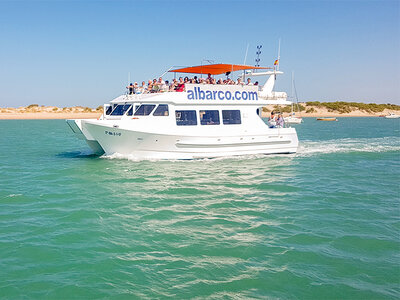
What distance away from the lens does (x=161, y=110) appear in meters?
16.2

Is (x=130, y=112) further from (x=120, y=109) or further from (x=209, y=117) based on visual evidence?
(x=209, y=117)

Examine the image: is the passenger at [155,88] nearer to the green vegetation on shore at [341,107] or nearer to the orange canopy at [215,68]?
the orange canopy at [215,68]

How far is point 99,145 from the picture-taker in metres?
17.3

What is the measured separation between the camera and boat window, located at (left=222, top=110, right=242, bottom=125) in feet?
58.0

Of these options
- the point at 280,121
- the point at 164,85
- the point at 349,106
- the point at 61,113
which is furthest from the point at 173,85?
the point at 349,106

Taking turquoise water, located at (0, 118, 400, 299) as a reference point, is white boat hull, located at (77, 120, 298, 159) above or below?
above

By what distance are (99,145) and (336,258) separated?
13.5 meters

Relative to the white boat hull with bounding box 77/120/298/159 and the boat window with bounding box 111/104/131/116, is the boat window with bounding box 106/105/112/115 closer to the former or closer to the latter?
the boat window with bounding box 111/104/131/116

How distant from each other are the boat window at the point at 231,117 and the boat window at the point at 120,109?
485 centimetres

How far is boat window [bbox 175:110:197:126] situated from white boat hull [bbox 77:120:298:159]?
0.82 m

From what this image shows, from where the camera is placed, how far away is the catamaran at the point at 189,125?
15.7 m

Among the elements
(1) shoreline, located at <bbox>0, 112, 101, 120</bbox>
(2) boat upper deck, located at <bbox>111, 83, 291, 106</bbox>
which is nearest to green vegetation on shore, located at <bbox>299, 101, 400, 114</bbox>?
(1) shoreline, located at <bbox>0, 112, 101, 120</bbox>

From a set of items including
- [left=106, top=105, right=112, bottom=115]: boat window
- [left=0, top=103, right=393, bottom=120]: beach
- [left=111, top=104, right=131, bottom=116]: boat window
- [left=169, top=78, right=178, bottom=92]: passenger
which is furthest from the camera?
[left=0, top=103, right=393, bottom=120]: beach

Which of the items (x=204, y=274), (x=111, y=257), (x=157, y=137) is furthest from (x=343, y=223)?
(x=157, y=137)
